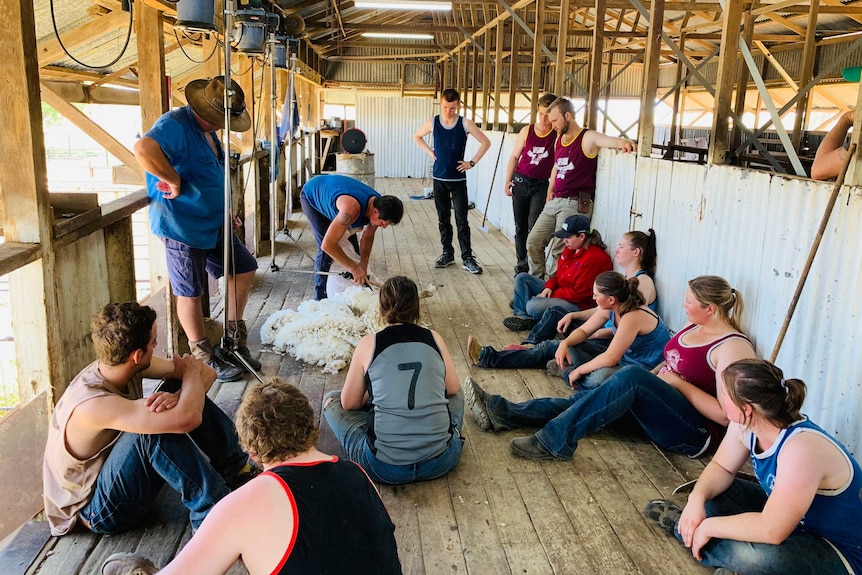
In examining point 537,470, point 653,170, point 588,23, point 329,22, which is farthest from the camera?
point 588,23

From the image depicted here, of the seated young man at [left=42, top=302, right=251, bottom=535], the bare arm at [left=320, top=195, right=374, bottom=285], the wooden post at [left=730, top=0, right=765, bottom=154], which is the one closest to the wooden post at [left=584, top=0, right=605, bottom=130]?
the wooden post at [left=730, top=0, right=765, bottom=154]

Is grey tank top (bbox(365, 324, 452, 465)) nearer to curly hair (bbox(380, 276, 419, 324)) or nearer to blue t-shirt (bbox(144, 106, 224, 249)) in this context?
curly hair (bbox(380, 276, 419, 324))

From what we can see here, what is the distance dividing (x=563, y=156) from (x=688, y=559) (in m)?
3.95

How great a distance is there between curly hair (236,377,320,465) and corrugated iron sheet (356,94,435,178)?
17.9m

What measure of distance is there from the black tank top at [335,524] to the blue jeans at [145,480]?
3.00 ft

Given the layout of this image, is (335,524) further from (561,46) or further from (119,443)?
(561,46)

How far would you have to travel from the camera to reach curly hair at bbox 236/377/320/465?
5.51 ft

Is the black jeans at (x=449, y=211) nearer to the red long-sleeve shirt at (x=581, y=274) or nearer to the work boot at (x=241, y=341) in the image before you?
the red long-sleeve shirt at (x=581, y=274)

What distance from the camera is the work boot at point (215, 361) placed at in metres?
3.96

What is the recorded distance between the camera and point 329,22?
15.0 metres

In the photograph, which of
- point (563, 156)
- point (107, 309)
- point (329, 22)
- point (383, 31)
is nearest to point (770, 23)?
point (383, 31)

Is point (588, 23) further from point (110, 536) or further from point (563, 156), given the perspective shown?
point (110, 536)

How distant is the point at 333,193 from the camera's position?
4910 mm

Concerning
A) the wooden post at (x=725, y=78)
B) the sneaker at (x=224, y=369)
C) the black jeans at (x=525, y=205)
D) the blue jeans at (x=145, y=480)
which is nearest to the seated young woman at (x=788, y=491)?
the blue jeans at (x=145, y=480)
